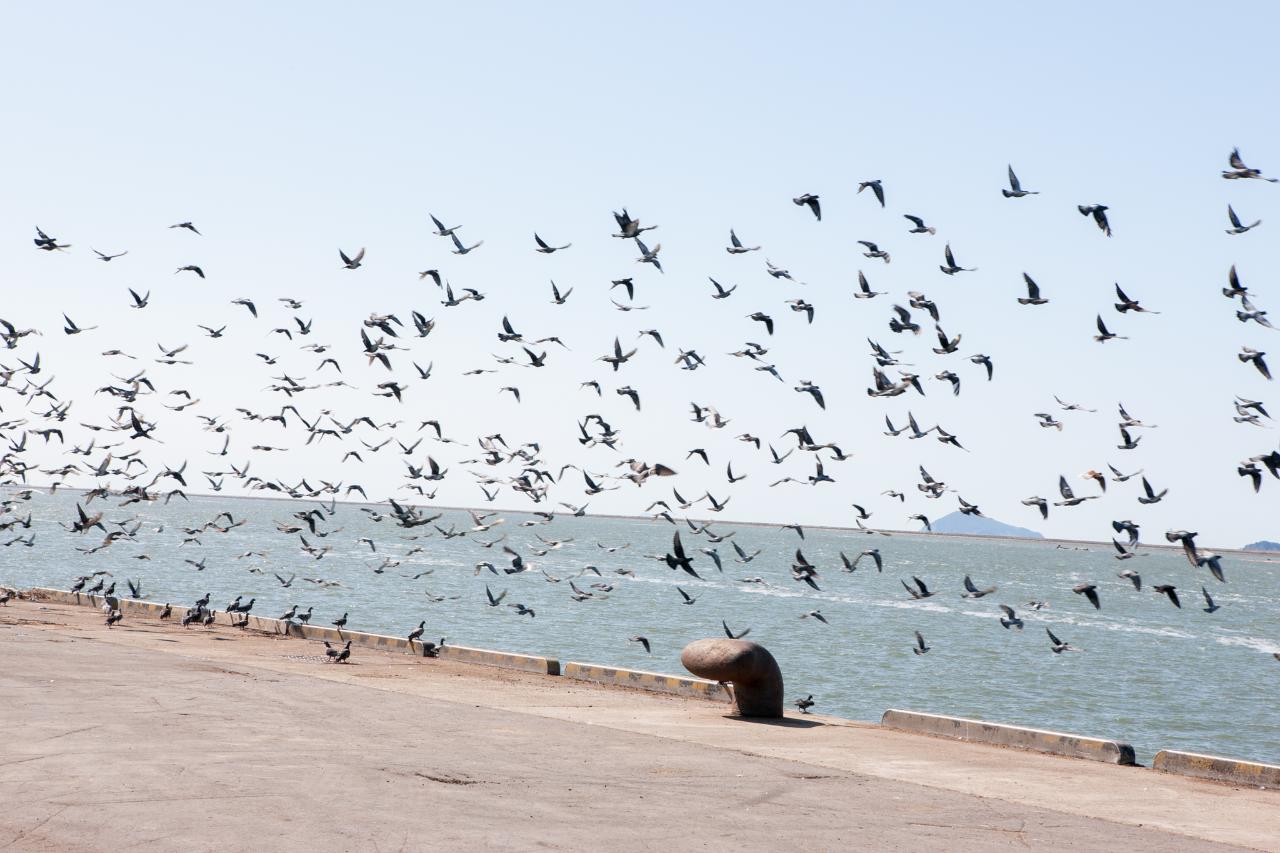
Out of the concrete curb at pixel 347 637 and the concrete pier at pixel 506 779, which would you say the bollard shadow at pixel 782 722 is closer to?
the concrete pier at pixel 506 779

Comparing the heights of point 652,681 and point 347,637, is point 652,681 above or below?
below

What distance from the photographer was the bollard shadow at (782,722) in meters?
17.6

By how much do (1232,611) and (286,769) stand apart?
103952 millimetres

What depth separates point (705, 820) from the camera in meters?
10.9

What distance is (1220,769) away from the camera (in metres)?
14.9

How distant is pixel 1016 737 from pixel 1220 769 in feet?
8.31

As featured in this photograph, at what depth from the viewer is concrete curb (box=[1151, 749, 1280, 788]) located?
14453 millimetres

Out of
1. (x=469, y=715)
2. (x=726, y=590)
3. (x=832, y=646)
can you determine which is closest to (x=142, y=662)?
(x=469, y=715)

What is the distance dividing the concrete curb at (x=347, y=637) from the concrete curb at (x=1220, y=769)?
10865mm

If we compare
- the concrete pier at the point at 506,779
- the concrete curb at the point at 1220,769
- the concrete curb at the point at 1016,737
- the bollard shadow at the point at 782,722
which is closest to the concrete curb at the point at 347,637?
the concrete pier at the point at 506,779

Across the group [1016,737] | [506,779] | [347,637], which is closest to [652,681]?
[1016,737]

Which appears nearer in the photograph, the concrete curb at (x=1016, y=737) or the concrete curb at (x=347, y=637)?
the concrete curb at (x=1016, y=737)

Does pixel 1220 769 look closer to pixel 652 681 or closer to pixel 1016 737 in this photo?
pixel 1016 737

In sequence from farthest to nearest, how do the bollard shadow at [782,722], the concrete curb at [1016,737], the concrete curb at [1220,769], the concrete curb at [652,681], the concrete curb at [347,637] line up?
the concrete curb at [347,637]
the concrete curb at [652,681]
the bollard shadow at [782,722]
the concrete curb at [1016,737]
the concrete curb at [1220,769]
